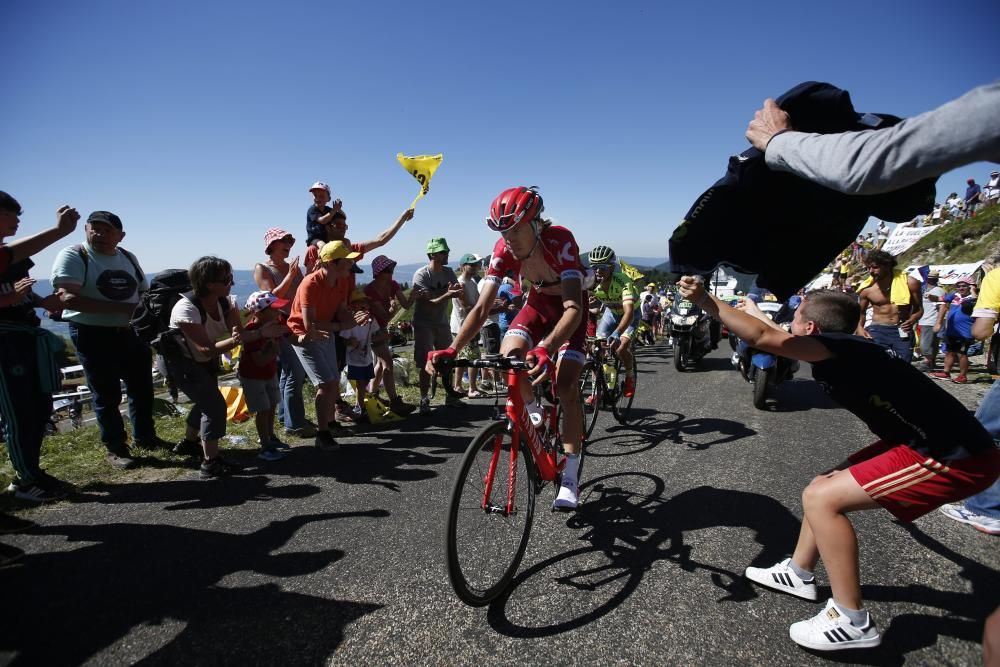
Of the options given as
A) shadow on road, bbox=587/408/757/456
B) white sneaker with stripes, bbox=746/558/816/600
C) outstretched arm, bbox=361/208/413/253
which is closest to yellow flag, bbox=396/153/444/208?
outstretched arm, bbox=361/208/413/253

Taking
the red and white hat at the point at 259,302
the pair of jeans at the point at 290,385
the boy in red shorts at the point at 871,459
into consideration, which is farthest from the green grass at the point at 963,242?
the red and white hat at the point at 259,302

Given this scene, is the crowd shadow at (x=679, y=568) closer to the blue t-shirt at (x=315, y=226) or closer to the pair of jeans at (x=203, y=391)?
the pair of jeans at (x=203, y=391)

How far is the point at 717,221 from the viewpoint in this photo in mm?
2514

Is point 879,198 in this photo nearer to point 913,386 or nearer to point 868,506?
point 913,386

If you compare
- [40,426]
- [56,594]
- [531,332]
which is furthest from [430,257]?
[56,594]

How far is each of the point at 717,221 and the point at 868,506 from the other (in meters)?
1.54

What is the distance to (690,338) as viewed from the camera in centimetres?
990

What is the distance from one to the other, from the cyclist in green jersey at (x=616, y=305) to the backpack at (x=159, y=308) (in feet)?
16.3

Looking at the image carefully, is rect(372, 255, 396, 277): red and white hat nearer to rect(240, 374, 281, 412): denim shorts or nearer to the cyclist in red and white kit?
rect(240, 374, 281, 412): denim shorts

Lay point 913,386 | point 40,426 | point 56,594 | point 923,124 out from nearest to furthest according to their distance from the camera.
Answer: point 923,124 → point 913,386 → point 56,594 → point 40,426

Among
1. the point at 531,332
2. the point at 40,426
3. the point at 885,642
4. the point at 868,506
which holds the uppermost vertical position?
the point at 531,332

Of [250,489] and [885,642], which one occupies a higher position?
[250,489]

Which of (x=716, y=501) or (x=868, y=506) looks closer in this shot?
(x=868, y=506)

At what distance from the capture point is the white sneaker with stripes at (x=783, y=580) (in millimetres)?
2453
